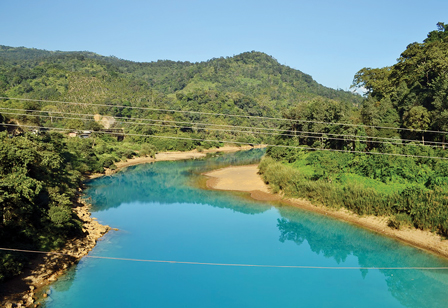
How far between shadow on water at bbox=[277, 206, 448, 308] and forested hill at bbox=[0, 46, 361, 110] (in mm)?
61735

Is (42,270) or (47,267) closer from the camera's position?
(42,270)

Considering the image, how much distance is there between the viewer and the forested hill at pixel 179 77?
81688mm

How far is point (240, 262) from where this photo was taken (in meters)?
16.8

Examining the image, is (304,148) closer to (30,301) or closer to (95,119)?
(30,301)

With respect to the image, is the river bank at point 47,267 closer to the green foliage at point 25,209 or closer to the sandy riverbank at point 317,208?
the green foliage at point 25,209

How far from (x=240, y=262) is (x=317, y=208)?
9.98 metres

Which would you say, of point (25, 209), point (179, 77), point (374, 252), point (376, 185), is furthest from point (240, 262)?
point (179, 77)

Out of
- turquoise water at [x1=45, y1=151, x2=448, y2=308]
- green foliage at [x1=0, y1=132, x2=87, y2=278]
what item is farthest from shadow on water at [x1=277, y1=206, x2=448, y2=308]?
green foliage at [x1=0, y1=132, x2=87, y2=278]

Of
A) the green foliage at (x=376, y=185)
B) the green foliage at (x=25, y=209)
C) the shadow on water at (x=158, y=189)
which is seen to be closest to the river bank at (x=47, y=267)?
the green foliage at (x=25, y=209)

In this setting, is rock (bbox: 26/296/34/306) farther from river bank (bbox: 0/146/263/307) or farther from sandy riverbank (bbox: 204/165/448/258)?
sandy riverbank (bbox: 204/165/448/258)

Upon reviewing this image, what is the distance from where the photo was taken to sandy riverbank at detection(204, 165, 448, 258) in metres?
18.1

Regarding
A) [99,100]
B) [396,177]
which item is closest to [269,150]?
[396,177]

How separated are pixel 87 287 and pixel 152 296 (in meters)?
2.72

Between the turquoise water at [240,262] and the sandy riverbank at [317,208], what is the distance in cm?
77
